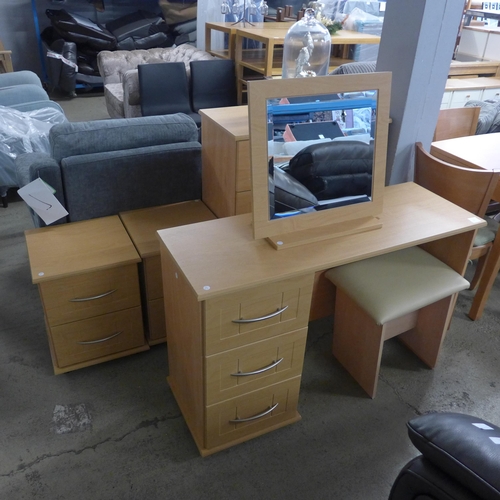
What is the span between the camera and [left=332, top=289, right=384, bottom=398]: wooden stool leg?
5.77ft

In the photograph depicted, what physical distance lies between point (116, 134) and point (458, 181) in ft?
4.81

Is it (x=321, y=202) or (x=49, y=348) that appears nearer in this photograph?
(x=321, y=202)

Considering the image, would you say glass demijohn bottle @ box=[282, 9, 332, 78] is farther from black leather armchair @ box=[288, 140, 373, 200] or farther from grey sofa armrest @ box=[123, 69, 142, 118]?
grey sofa armrest @ box=[123, 69, 142, 118]

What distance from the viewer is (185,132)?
81.3 inches

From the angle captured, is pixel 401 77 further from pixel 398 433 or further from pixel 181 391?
pixel 181 391

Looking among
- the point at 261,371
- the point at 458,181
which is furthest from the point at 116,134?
the point at 458,181

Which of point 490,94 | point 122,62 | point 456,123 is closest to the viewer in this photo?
point 456,123

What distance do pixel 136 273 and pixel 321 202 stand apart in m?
0.78

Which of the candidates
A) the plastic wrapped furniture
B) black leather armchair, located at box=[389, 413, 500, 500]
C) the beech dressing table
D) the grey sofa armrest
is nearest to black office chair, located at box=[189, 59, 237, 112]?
the grey sofa armrest

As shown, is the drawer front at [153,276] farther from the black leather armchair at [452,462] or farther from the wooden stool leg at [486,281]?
the wooden stool leg at [486,281]

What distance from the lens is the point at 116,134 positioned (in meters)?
1.96

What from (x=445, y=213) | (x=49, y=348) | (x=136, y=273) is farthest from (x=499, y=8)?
(x=49, y=348)

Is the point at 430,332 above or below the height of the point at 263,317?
below

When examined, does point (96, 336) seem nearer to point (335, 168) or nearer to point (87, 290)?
point (87, 290)
